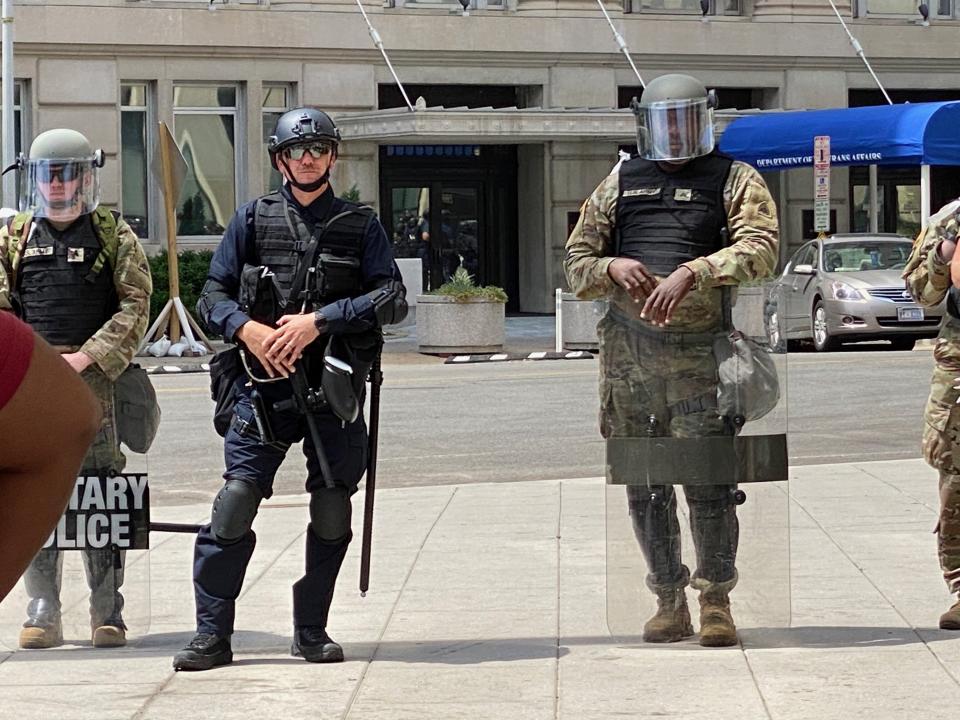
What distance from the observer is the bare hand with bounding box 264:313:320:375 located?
621 centimetres

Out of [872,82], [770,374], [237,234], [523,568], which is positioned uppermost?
[872,82]

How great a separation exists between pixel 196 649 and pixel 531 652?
3.86 feet

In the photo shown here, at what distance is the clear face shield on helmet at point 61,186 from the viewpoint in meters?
6.80

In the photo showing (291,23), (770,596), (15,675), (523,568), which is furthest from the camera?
(291,23)

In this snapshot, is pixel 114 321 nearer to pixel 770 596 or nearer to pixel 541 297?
pixel 770 596

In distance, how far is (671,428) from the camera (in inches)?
262

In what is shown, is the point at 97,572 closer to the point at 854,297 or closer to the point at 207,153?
the point at 854,297

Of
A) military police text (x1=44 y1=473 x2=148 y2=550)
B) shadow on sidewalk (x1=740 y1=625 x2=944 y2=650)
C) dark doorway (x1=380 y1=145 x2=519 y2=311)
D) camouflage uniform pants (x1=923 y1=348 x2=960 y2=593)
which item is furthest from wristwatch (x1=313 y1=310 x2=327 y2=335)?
dark doorway (x1=380 y1=145 x2=519 y2=311)

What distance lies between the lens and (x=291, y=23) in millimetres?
30094

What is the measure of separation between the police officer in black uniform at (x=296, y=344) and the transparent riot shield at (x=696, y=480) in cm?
96

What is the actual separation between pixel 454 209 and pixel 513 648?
26.5m

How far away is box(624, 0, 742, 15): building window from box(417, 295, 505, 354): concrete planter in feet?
35.2

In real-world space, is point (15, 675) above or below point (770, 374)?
below

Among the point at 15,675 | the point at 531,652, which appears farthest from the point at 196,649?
the point at 531,652
